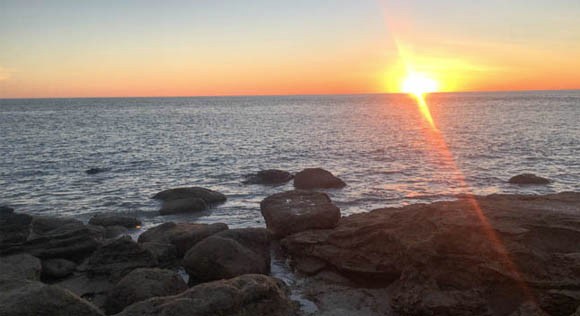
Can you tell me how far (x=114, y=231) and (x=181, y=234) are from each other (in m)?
5.33

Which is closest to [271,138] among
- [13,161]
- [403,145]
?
[403,145]

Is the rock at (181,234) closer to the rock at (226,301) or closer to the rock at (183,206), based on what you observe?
the rock at (183,206)

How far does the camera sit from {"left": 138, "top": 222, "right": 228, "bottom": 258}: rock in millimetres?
18109

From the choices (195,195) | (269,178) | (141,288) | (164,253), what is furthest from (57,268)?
(269,178)

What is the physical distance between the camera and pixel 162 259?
1706 centimetres

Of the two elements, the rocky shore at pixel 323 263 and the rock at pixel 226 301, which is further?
the rocky shore at pixel 323 263

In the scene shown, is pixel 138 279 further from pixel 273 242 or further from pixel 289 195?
pixel 289 195

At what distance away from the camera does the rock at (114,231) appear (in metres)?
21.7

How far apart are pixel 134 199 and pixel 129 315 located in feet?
70.4

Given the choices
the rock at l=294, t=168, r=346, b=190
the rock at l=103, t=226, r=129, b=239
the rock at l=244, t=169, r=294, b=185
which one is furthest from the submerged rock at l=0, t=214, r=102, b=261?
the rock at l=244, t=169, r=294, b=185

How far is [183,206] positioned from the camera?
87.6 ft

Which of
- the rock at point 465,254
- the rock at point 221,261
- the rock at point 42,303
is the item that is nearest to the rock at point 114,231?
the rock at point 221,261

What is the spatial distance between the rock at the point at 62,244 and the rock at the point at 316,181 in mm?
16555

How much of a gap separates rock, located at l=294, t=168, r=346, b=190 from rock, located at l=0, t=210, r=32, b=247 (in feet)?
56.1
